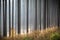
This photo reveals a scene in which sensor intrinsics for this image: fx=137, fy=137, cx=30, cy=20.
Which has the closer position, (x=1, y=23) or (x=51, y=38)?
(x=51, y=38)

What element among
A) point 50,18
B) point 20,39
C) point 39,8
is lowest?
point 20,39

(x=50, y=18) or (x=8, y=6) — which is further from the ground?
(x=8, y=6)

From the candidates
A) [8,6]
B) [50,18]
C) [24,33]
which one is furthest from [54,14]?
[8,6]

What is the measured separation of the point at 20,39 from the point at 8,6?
0.55m

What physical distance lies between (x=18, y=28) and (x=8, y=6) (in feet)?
1.25

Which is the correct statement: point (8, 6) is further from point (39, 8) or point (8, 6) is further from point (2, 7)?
point (39, 8)

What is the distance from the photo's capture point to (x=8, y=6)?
2.15 m

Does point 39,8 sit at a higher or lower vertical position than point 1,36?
higher

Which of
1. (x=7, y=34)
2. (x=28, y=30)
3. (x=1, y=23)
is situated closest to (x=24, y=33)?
(x=28, y=30)

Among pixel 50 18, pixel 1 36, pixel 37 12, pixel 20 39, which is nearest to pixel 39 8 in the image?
pixel 37 12

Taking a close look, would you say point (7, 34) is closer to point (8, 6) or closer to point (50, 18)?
point (8, 6)

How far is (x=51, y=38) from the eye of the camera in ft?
6.46

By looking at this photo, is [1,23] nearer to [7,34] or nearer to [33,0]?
[7,34]

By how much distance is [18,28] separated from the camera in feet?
6.92
